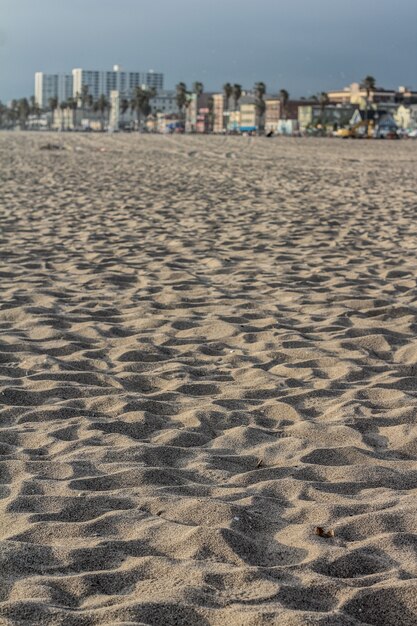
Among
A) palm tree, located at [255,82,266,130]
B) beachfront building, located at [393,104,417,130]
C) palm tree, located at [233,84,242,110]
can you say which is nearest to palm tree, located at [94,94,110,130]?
palm tree, located at [233,84,242,110]

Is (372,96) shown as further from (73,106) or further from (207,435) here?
(207,435)

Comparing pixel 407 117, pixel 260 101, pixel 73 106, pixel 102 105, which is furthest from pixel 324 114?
pixel 73 106

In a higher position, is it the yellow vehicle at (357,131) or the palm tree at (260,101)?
the palm tree at (260,101)

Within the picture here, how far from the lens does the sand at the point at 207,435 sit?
2.66 meters

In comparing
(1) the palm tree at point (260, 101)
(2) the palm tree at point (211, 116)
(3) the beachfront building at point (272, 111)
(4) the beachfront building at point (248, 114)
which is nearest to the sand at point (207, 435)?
(1) the palm tree at point (260, 101)

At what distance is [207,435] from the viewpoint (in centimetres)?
403

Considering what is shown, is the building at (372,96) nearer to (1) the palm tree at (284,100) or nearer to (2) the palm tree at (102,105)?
(1) the palm tree at (284,100)

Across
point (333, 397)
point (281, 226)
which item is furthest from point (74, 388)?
point (281, 226)

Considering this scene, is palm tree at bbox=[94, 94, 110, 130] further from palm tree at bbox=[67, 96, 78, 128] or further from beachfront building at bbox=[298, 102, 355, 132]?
beachfront building at bbox=[298, 102, 355, 132]

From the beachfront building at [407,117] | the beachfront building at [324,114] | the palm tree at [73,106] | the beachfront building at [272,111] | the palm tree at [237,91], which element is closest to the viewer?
the beachfront building at [407,117]

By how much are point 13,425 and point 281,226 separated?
746cm

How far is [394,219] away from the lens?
1216 centimetres

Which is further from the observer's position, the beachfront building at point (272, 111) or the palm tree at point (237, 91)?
the beachfront building at point (272, 111)

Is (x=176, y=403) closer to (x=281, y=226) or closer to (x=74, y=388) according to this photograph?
(x=74, y=388)
